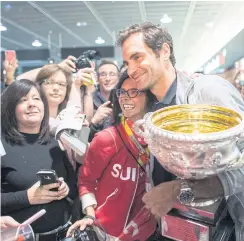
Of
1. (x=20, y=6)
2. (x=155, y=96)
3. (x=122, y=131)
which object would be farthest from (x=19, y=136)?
(x=20, y=6)

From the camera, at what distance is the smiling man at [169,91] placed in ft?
2.28

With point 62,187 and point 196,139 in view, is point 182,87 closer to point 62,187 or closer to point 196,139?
point 196,139

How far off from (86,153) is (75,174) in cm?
20

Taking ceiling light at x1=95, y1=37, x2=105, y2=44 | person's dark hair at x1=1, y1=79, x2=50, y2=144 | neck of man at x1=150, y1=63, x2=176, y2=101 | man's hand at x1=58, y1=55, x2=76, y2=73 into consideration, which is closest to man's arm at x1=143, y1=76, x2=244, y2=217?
neck of man at x1=150, y1=63, x2=176, y2=101

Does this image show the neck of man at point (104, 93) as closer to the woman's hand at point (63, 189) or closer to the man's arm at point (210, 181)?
the woman's hand at point (63, 189)

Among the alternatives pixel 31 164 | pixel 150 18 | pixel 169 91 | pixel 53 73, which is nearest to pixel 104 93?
pixel 53 73

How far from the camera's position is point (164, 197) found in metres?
0.78

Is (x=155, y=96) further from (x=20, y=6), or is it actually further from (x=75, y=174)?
(x=20, y=6)

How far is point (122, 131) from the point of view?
103cm

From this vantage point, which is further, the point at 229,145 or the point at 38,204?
the point at 38,204

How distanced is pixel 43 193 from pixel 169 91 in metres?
0.57

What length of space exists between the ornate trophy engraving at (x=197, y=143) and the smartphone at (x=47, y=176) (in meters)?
0.40

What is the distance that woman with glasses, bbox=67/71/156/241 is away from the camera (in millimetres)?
1002

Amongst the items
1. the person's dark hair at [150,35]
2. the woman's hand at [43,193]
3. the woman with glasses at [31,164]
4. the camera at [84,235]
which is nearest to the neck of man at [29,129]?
the woman with glasses at [31,164]
